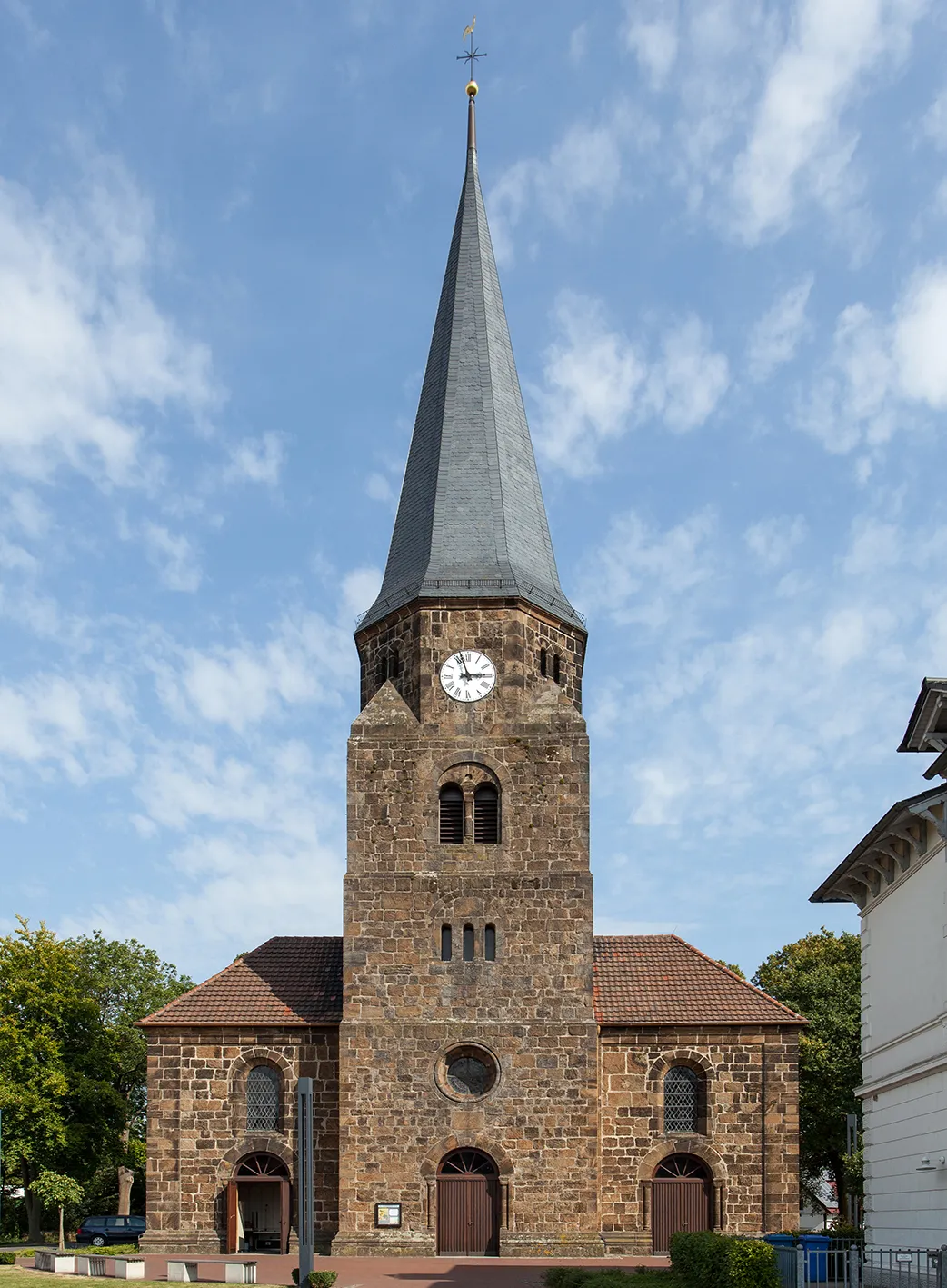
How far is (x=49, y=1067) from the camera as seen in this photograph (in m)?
51.2

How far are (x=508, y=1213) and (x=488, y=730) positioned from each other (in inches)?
482

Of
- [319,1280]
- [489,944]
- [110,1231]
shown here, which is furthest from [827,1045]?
[319,1280]

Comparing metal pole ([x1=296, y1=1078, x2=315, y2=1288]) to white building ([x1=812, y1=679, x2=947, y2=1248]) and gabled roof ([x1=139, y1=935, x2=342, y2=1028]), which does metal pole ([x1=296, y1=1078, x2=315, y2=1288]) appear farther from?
gabled roof ([x1=139, y1=935, x2=342, y2=1028])

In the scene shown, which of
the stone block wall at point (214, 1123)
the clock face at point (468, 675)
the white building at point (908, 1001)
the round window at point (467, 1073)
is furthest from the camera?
the clock face at point (468, 675)

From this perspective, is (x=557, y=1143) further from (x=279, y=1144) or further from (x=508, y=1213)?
(x=279, y=1144)

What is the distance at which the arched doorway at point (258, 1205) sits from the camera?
127 feet

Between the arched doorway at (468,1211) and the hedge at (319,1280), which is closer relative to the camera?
the hedge at (319,1280)

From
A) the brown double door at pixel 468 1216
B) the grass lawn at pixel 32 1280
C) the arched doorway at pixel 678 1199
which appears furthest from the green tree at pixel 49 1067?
the arched doorway at pixel 678 1199

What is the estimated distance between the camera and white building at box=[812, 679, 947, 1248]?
23.3 metres

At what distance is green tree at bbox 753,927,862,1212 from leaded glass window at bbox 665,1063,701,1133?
427 inches

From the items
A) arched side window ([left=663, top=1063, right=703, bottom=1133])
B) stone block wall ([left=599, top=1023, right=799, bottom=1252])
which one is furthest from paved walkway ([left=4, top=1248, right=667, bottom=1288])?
arched side window ([left=663, top=1063, right=703, bottom=1133])

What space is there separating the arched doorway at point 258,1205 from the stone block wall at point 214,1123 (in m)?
0.24

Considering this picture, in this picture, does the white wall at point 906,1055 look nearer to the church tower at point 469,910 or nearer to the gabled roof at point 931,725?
the gabled roof at point 931,725

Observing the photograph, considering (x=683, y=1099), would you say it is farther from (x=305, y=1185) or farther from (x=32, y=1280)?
(x=32, y=1280)
